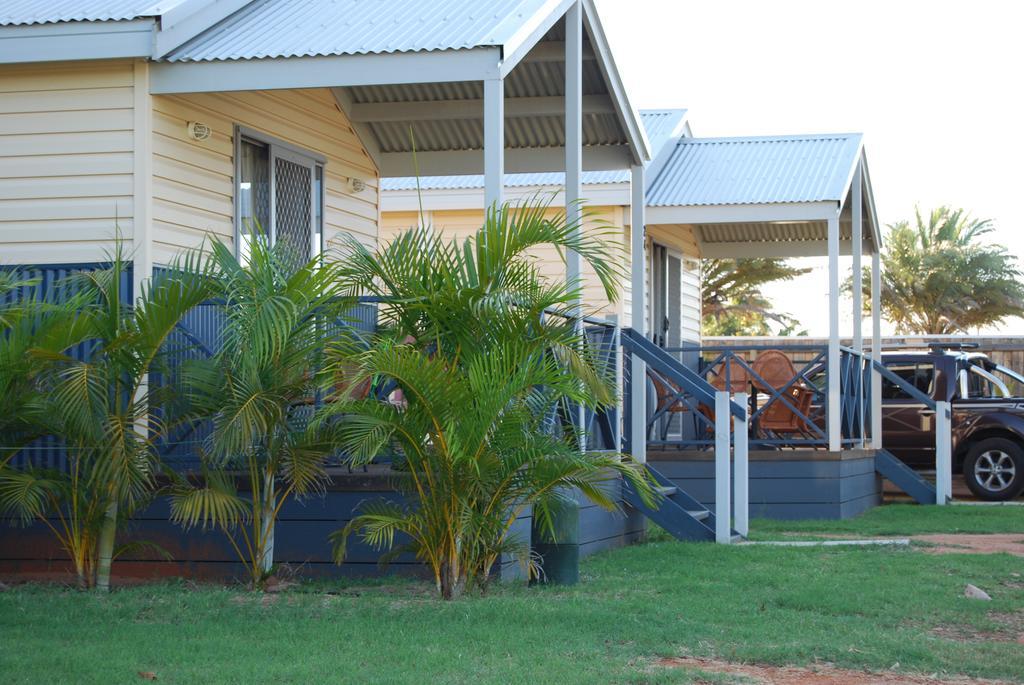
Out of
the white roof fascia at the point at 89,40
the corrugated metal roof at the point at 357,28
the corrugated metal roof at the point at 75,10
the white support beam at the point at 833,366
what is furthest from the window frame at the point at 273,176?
the white support beam at the point at 833,366

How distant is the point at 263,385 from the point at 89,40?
2.86 m

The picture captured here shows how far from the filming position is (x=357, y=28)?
9148 mm

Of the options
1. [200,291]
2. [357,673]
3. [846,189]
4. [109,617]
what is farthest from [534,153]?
[357,673]

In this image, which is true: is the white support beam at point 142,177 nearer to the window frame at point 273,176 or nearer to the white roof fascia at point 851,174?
the window frame at point 273,176

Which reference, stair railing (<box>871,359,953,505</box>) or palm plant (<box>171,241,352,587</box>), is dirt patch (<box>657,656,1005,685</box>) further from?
stair railing (<box>871,359,953,505</box>)

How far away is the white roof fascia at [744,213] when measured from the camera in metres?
14.5

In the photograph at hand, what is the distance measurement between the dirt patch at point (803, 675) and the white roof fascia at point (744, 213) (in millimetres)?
9033

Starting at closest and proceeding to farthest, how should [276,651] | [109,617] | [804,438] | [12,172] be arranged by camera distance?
[276,651]
[109,617]
[12,172]
[804,438]

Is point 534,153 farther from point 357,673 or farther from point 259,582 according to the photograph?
point 357,673

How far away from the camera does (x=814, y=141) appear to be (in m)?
16.4

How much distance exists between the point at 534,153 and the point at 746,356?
1194 cm

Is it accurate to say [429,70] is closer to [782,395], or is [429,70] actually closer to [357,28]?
[357,28]

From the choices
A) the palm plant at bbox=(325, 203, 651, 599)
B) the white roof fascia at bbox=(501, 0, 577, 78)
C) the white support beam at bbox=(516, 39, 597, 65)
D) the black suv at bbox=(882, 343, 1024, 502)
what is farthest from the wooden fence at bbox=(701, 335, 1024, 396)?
the palm plant at bbox=(325, 203, 651, 599)

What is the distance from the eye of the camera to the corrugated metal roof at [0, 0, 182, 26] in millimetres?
8859
